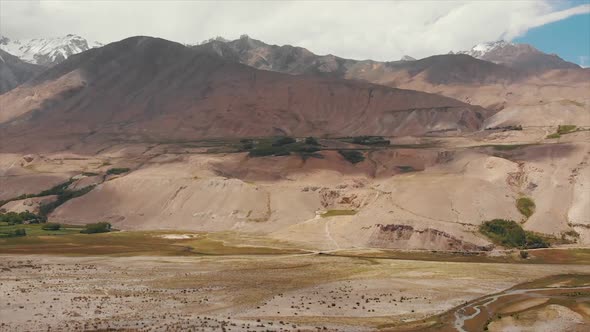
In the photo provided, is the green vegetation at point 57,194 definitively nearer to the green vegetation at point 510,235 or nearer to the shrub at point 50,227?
the shrub at point 50,227

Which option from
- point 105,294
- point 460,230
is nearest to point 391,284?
point 105,294

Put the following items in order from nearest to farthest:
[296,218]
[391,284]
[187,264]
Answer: [391,284], [187,264], [296,218]

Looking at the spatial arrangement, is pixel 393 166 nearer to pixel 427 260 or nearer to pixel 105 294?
pixel 427 260

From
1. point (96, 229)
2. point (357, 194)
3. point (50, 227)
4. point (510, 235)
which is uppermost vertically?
point (357, 194)

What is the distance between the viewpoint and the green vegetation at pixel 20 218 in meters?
150

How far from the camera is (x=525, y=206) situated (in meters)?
125

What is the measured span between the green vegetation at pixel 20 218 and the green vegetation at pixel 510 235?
103936 millimetres

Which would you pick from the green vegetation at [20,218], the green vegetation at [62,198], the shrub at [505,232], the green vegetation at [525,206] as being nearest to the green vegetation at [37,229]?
the green vegetation at [20,218]

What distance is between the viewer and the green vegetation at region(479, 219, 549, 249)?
111 m

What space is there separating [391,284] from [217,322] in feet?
92.5

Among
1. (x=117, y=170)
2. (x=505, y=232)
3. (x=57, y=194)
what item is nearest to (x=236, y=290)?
(x=505, y=232)

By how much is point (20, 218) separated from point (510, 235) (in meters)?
111

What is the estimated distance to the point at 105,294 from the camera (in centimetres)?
6300

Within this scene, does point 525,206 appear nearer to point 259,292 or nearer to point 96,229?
point 259,292
